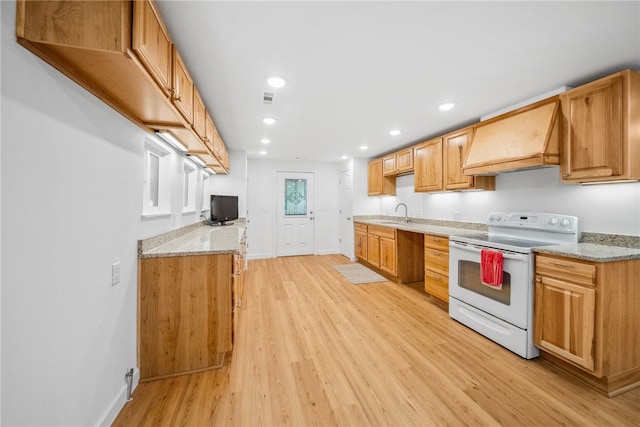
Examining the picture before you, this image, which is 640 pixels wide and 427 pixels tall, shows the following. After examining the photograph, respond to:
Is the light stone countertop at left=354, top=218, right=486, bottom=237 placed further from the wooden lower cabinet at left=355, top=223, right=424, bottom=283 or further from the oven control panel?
the oven control panel

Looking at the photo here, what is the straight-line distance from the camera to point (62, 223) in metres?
1.13

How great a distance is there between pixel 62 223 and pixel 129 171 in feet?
2.33

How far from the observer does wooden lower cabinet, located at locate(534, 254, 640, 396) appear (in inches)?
68.7

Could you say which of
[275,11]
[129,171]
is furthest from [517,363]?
[129,171]

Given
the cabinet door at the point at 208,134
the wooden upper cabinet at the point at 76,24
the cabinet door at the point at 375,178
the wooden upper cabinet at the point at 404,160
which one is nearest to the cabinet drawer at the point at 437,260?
the wooden upper cabinet at the point at 404,160

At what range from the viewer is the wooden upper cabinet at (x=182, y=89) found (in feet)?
5.30

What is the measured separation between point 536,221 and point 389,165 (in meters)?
2.73

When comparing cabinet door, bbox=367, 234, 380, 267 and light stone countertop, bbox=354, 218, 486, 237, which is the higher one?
light stone countertop, bbox=354, 218, 486, 237

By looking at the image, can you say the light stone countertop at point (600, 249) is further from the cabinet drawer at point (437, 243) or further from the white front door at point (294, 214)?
the white front door at point (294, 214)

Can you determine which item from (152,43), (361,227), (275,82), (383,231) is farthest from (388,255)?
(152,43)

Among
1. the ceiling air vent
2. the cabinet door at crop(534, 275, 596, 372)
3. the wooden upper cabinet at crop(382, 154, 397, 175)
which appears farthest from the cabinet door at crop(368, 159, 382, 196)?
the cabinet door at crop(534, 275, 596, 372)

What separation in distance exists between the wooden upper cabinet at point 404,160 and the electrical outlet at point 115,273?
4.08m

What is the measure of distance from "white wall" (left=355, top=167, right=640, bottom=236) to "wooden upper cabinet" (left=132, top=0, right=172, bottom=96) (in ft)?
11.2

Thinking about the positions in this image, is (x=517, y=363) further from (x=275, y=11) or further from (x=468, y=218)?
(x=275, y=11)
